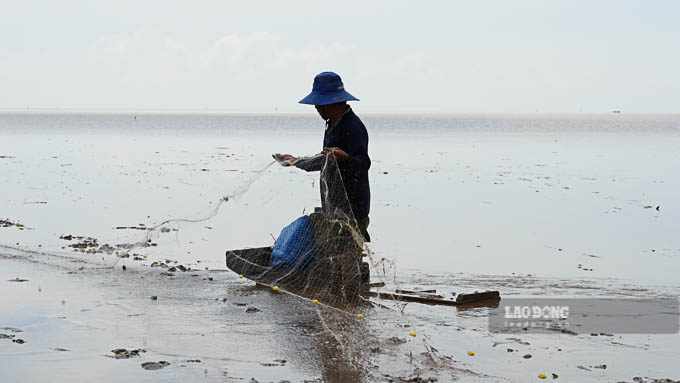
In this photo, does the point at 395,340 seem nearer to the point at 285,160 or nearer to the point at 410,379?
the point at 410,379

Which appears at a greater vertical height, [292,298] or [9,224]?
[9,224]

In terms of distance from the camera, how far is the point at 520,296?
8.42 m

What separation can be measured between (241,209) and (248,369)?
9.54 metres

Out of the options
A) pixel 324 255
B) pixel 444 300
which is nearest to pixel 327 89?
pixel 324 255

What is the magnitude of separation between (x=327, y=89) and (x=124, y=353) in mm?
2976

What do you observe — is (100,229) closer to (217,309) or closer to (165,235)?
(165,235)

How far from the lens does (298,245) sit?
7969 millimetres

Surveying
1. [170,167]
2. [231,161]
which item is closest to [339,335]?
[170,167]

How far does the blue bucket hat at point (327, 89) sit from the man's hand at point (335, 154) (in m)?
0.48

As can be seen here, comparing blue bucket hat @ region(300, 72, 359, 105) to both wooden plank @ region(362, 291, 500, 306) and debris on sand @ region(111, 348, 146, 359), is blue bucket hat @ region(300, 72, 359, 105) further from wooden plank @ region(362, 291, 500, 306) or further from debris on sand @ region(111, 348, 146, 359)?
debris on sand @ region(111, 348, 146, 359)

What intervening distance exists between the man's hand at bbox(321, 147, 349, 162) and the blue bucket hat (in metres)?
0.48

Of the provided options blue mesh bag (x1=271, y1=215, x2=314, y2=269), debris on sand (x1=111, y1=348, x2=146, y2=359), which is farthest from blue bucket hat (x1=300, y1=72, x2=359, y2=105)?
debris on sand (x1=111, y1=348, x2=146, y2=359)

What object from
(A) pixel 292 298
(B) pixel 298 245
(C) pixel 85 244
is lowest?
(A) pixel 292 298

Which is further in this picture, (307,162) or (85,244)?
(85,244)
